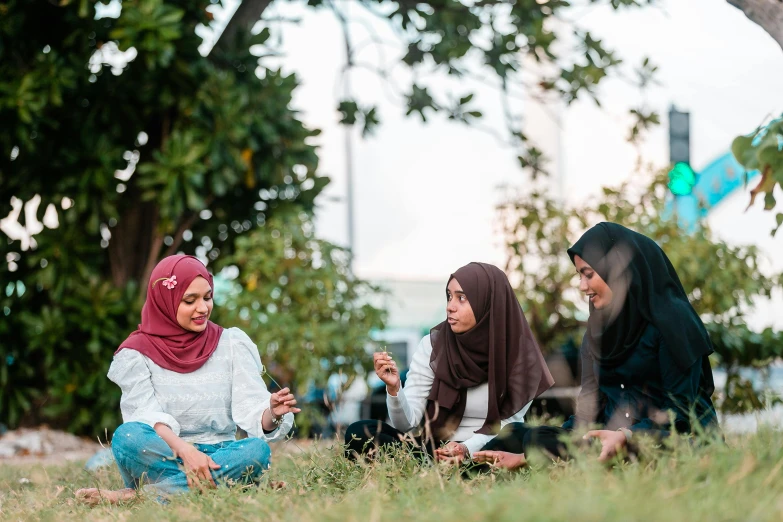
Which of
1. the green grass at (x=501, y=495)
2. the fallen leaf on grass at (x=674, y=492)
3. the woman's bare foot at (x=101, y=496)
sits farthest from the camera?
the woman's bare foot at (x=101, y=496)

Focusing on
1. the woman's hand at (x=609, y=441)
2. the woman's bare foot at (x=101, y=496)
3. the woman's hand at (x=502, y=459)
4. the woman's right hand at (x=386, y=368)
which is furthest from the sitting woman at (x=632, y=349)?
the woman's bare foot at (x=101, y=496)

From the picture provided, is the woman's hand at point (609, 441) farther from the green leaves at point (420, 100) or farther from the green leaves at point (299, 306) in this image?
the green leaves at point (420, 100)

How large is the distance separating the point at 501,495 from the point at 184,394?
6.01ft

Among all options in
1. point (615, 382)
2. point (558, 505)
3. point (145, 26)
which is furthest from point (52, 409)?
point (558, 505)

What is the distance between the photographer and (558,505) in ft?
6.21

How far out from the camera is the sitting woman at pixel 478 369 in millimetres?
3697

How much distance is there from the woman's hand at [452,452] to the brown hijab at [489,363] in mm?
268

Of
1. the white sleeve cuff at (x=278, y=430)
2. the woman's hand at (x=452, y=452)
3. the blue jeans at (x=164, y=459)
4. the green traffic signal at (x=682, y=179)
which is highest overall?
the green traffic signal at (x=682, y=179)

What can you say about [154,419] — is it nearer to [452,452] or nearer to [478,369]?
[452,452]

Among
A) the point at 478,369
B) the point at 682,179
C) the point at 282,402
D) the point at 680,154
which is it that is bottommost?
the point at 282,402

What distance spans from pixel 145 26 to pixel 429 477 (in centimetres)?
384

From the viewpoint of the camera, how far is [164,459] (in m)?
3.48

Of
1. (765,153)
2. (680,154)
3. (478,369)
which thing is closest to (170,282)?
(478,369)

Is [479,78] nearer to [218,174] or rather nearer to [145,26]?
[218,174]
